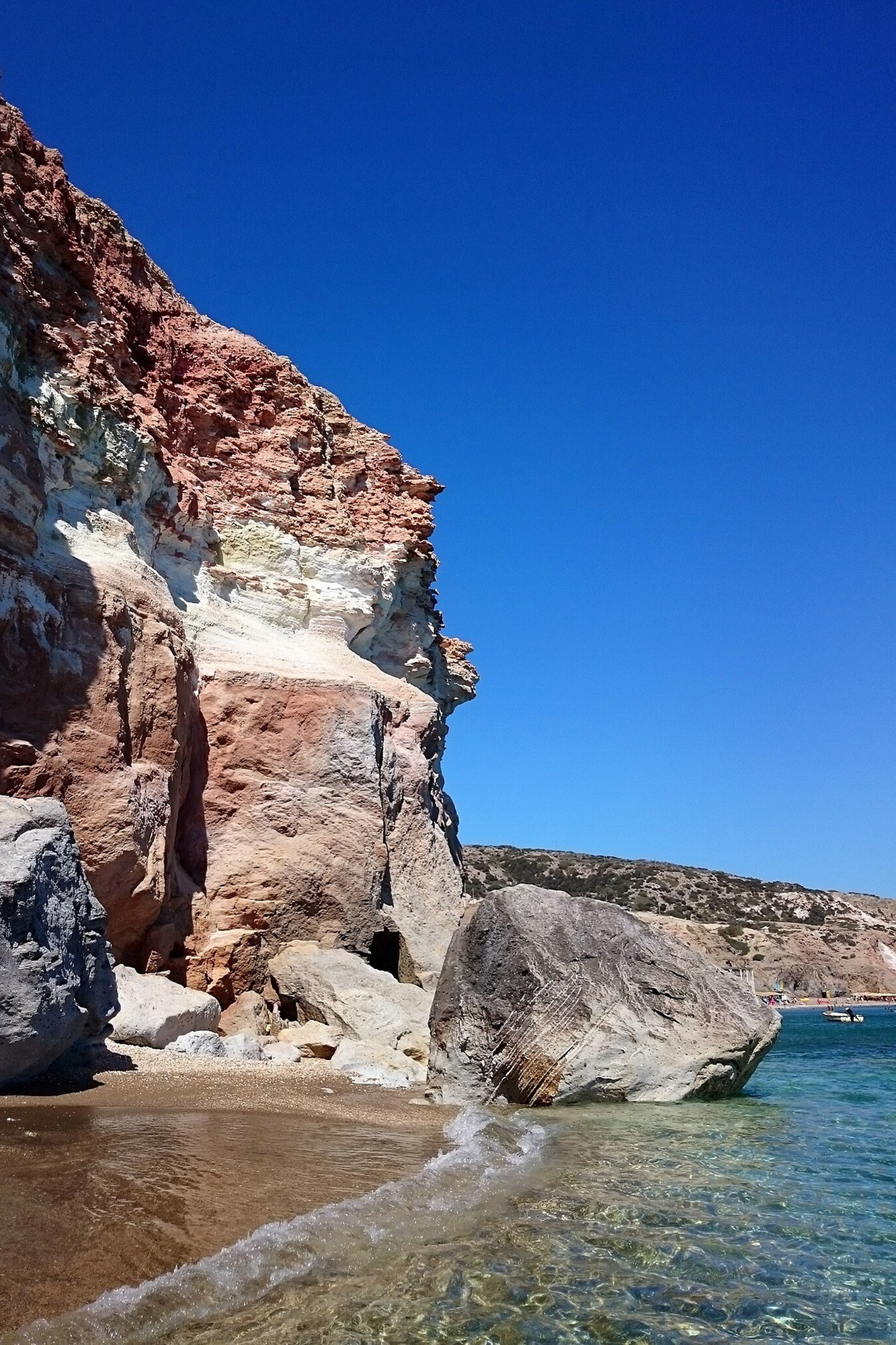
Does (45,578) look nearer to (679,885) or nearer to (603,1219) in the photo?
(603,1219)

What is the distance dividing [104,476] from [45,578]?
10.8 ft

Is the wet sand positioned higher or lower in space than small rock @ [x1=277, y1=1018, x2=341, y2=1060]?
higher

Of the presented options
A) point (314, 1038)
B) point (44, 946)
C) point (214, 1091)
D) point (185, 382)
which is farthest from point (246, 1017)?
point (185, 382)

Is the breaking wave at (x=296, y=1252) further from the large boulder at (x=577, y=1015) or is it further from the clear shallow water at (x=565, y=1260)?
the large boulder at (x=577, y=1015)

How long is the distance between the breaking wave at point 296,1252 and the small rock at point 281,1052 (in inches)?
207

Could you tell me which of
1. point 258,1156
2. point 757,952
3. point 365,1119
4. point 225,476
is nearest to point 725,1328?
point 258,1156

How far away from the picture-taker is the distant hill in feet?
177

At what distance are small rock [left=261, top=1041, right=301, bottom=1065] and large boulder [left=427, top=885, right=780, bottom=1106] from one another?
2.11 m

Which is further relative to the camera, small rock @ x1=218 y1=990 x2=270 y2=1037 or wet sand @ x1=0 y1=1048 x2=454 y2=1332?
small rock @ x1=218 y1=990 x2=270 y2=1037

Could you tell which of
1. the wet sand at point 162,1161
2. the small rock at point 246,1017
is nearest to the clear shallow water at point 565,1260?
the wet sand at point 162,1161

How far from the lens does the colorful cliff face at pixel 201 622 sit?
43.6ft

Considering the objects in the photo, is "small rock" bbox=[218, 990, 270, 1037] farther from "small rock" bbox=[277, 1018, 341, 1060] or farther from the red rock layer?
the red rock layer

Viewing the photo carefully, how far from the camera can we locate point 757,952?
179ft

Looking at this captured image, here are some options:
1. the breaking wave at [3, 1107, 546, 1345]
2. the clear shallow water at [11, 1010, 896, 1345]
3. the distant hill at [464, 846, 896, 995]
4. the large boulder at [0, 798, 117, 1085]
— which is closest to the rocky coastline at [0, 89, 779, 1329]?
the large boulder at [0, 798, 117, 1085]
